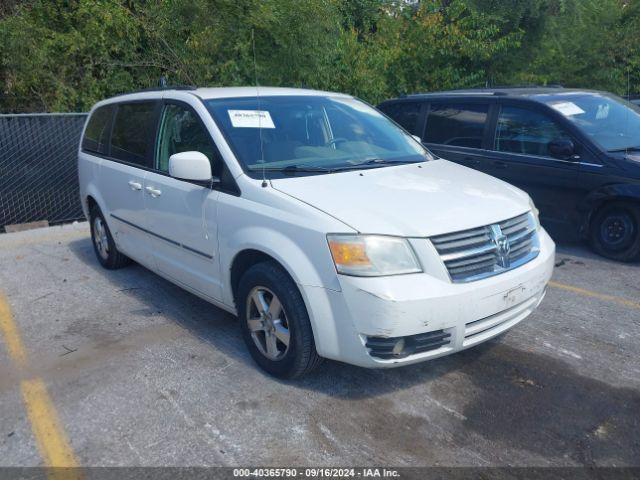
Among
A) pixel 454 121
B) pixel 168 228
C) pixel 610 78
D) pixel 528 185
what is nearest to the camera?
pixel 168 228

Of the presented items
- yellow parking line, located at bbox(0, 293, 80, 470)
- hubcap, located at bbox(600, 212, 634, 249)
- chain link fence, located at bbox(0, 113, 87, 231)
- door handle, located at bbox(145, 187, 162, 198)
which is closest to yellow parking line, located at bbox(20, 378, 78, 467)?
yellow parking line, located at bbox(0, 293, 80, 470)

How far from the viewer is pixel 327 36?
9.52m

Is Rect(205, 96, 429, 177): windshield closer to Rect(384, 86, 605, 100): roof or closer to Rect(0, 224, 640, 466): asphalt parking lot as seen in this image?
Rect(0, 224, 640, 466): asphalt parking lot

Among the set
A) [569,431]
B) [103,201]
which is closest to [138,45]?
[103,201]

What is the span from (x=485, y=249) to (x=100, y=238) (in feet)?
14.0

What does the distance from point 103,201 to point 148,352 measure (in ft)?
6.96

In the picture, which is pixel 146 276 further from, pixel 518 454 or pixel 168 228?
pixel 518 454

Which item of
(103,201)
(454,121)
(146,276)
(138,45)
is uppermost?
(138,45)

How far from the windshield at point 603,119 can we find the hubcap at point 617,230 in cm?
71

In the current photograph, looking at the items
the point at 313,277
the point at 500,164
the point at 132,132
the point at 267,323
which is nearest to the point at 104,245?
the point at 132,132

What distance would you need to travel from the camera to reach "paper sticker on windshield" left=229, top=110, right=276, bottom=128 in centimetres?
419

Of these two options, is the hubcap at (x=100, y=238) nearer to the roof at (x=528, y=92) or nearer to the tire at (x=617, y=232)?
the roof at (x=528, y=92)

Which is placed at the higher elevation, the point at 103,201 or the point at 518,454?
the point at 103,201

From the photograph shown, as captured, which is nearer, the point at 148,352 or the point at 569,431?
the point at 569,431
